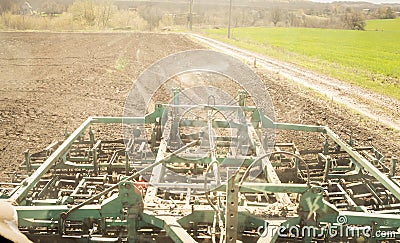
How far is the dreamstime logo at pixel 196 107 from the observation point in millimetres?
6202

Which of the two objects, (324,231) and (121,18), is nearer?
(324,231)

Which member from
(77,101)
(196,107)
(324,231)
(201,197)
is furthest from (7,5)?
(324,231)

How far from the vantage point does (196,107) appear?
20.3ft

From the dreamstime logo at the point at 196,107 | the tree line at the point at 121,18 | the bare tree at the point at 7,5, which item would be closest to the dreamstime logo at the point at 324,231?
the dreamstime logo at the point at 196,107

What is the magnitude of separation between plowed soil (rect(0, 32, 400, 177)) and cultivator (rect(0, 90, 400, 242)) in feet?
9.95

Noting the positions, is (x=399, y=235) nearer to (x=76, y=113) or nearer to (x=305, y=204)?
(x=305, y=204)

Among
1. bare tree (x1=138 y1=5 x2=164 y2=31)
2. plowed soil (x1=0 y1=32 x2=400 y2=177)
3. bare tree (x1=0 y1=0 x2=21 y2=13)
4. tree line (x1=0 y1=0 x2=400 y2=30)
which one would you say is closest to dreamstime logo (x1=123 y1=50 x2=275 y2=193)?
plowed soil (x1=0 y1=32 x2=400 y2=177)

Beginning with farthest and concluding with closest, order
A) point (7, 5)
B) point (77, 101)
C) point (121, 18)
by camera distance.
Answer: point (121, 18) → point (7, 5) → point (77, 101)

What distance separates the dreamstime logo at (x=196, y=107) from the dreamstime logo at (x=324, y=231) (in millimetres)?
687

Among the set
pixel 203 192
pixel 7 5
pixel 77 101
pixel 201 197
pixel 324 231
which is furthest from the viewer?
pixel 7 5

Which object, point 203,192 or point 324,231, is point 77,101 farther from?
point 324,231

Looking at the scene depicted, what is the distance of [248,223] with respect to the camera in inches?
155

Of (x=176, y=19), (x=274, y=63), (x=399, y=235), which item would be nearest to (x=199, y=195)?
(x=399, y=235)

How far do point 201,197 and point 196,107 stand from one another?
5.61 ft
